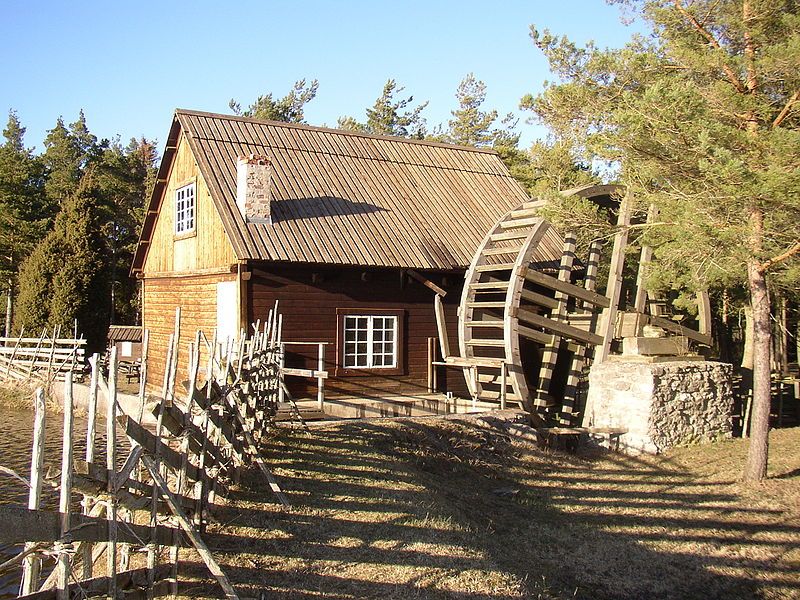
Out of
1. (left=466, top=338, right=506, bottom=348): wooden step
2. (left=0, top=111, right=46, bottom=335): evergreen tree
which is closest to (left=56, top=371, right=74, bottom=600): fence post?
(left=466, top=338, right=506, bottom=348): wooden step

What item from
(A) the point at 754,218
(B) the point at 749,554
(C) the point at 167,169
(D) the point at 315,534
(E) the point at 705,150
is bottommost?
(B) the point at 749,554

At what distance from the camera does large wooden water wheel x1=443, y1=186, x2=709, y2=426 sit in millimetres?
14273

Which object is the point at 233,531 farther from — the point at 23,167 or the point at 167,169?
the point at 23,167

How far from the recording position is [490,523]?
29.1ft

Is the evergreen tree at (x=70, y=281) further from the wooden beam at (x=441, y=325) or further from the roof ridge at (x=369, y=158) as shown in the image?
the wooden beam at (x=441, y=325)

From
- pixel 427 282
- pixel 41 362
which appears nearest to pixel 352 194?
pixel 427 282

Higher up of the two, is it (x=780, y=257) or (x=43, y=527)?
(x=780, y=257)

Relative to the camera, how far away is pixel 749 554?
893 centimetres

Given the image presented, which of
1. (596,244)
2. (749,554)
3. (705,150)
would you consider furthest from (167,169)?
(749,554)

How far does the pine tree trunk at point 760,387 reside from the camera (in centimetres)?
1158

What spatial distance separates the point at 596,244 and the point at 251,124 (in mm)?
7738

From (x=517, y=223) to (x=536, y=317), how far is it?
199 centimetres

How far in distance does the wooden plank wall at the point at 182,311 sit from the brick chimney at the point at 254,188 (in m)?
1.20

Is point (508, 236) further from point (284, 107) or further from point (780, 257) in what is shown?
point (284, 107)
